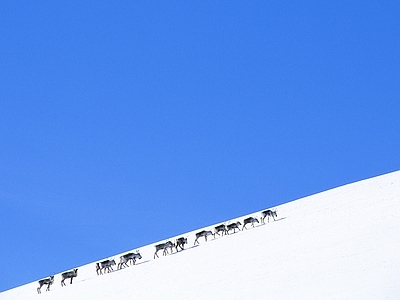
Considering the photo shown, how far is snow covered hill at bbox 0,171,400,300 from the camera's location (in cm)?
2216

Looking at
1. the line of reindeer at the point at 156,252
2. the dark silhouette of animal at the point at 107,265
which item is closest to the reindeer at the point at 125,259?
the line of reindeer at the point at 156,252

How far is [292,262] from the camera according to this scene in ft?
85.9

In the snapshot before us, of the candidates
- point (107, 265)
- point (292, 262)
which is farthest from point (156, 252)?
point (292, 262)

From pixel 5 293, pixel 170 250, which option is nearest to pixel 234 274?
pixel 170 250

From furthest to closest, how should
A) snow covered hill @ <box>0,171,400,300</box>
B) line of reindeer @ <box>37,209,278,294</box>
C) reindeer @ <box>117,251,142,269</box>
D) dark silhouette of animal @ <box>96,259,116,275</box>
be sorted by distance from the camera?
dark silhouette of animal @ <box>96,259,116,275</box> < line of reindeer @ <box>37,209,278,294</box> < reindeer @ <box>117,251,142,269</box> < snow covered hill @ <box>0,171,400,300</box>

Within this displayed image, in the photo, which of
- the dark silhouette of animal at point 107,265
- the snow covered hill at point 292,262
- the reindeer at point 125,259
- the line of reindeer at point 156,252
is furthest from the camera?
the dark silhouette of animal at point 107,265

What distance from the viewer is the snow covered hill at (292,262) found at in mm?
22156

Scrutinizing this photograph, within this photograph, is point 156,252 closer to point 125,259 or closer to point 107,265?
point 125,259

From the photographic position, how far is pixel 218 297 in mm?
23656

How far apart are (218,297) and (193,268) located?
21.1 feet

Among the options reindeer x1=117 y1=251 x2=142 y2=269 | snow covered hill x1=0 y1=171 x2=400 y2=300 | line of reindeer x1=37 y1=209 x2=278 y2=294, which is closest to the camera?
snow covered hill x1=0 y1=171 x2=400 y2=300

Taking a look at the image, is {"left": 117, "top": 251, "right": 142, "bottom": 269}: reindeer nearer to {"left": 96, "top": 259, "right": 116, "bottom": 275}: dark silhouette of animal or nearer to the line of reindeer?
the line of reindeer

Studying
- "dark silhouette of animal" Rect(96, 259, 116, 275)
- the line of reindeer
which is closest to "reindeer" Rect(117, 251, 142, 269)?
the line of reindeer

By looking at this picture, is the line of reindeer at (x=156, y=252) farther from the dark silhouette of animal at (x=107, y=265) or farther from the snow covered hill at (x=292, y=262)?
the snow covered hill at (x=292, y=262)
